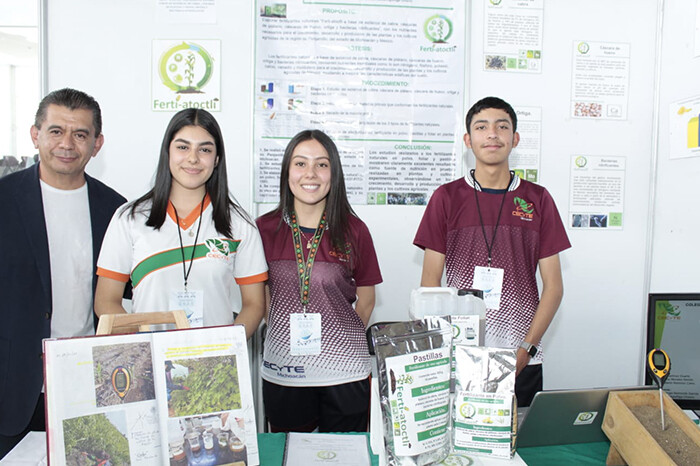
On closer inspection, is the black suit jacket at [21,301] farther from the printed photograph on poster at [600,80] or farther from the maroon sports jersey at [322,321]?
the printed photograph on poster at [600,80]

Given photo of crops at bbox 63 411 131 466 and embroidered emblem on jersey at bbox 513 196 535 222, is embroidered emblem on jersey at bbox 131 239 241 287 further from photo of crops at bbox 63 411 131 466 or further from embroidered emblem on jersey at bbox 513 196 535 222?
embroidered emblem on jersey at bbox 513 196 535 222

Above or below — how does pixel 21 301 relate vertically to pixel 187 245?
below

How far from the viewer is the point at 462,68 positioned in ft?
9.45

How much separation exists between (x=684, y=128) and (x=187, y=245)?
264 centimetres

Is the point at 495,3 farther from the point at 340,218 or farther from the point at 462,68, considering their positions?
the point at 340,218

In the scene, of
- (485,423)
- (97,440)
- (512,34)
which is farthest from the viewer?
(512,34)

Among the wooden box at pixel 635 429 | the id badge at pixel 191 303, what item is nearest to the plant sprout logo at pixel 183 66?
the id badge at pixel 191 303

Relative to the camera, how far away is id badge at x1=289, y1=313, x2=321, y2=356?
74.1 inches

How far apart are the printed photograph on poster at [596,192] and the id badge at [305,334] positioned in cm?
190

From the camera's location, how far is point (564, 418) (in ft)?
4.39

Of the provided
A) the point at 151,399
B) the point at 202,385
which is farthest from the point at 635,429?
the point at 151,399

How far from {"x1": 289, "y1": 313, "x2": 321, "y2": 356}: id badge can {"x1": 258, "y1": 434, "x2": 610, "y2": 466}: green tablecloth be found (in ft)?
1.60

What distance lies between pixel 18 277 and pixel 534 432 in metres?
1.75

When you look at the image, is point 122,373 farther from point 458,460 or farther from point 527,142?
point 527,142
